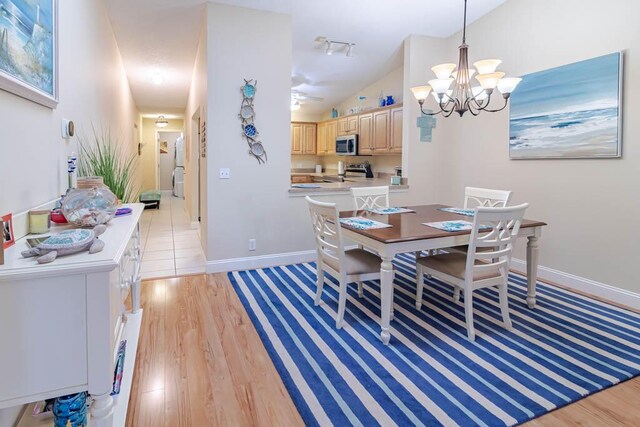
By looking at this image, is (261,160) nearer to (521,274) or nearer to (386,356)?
(386,356)

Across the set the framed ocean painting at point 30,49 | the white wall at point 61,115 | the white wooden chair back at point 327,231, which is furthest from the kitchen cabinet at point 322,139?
the framed ocean painting at point 30,49

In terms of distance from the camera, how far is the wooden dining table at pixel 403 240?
92.0 inches

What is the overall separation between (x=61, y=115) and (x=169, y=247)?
304cm

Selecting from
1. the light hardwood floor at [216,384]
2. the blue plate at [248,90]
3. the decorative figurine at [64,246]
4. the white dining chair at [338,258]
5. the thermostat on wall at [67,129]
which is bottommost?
the light hardwood floor at [216,384]

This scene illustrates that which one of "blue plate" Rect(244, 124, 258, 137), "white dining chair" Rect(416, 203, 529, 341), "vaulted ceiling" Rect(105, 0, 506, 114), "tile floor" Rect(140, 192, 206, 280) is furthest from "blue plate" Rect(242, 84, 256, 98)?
"white dining chair" Rect(416, 203, 529, 341)

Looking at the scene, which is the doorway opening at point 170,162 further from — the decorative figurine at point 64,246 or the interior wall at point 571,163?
the decorative figurine at point 64,246

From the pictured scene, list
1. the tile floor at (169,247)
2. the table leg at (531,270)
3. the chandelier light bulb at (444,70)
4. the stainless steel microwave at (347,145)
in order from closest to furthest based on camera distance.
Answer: the chandelier light bulb at (444,70)
the table leg at (531,270)
the tile floor at (169,247)
the stainless steel microwave at (347,145)

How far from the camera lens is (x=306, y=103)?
7512 mm

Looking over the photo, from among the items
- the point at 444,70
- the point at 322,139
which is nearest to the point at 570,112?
the point at 444,70

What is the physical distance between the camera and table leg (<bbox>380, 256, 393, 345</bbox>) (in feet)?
7.68

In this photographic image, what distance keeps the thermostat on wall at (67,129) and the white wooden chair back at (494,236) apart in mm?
2479

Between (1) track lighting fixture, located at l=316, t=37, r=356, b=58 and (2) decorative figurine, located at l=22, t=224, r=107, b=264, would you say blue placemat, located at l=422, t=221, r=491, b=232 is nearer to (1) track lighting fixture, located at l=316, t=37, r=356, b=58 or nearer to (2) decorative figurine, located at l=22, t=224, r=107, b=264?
(2) decorative figurine, located at l=22, t=224, r=107, b=264

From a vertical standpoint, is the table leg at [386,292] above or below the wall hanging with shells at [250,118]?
below

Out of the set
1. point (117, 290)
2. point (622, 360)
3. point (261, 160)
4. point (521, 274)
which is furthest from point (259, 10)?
point (622, 360)
